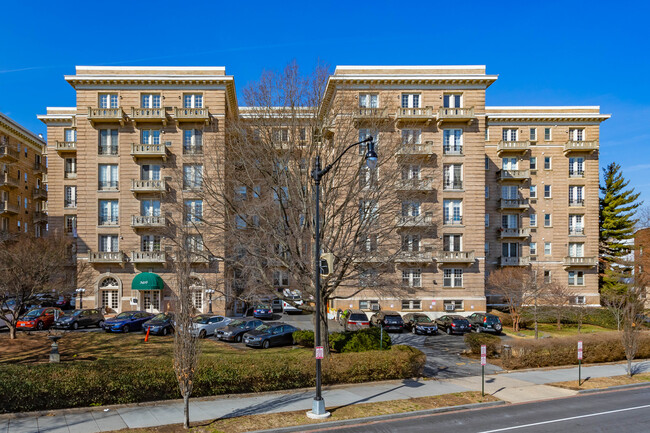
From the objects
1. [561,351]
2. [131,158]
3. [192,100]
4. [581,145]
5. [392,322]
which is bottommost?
[392,322]

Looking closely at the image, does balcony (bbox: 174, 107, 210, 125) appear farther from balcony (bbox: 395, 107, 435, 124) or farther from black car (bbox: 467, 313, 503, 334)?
black car (bbox: 467, 313, 503, 334)

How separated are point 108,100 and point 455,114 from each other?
106 ft

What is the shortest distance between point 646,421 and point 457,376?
25.2 feet

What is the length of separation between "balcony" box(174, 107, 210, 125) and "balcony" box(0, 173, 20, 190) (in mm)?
30503

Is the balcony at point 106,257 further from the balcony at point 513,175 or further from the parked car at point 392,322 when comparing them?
the balcony at point 513,175

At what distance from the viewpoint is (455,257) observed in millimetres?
42906

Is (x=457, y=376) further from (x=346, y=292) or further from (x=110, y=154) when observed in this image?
(x=110, y=154)

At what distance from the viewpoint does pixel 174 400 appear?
15.3 metres

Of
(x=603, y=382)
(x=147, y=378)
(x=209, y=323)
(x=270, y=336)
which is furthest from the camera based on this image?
(x=209, y=323)

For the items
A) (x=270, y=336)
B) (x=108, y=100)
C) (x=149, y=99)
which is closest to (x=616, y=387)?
(x=270, y=336)

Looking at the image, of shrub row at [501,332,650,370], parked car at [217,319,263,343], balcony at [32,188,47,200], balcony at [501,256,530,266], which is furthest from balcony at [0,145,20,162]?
balcony at [501,256,530,266]

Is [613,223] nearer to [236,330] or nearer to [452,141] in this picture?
[452,141]

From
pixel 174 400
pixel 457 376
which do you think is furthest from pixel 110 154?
pixel 457 376

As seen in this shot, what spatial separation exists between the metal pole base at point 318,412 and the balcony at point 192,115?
32.8 m
